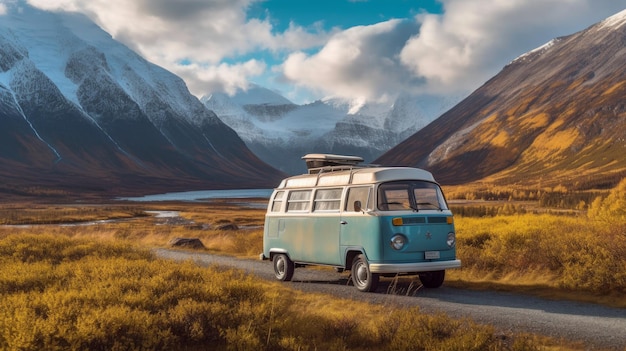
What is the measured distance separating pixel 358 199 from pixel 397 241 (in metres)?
1.60

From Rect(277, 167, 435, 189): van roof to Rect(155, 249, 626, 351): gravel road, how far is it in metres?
2.83

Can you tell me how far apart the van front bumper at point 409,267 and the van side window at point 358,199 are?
153 centimetres

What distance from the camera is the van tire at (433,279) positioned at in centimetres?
1476

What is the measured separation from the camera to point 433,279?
14.8m

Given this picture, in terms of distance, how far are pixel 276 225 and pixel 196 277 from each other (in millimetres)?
5620

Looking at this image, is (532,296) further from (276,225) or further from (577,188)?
(577,188)

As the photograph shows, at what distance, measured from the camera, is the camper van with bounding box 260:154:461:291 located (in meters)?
13.3

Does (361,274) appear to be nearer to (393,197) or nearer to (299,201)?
(393,197)

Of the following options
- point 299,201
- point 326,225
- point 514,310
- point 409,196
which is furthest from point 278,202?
point 514,310

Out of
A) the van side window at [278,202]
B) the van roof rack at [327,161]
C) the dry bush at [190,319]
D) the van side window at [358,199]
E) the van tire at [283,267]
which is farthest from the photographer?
the van side window at [278,202]

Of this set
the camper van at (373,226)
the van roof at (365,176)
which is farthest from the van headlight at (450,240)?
the van roof at (365,176)

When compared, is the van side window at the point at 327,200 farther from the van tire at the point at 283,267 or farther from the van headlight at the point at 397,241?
the van headlight at the point at 397,241

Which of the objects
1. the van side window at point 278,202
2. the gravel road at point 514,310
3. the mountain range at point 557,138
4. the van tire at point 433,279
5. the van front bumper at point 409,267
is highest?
the mountain range at point 557,138

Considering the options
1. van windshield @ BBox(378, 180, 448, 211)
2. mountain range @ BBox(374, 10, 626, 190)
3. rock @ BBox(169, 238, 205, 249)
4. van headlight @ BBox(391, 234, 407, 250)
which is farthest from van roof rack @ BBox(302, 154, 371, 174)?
mountain range @ BBox(374, 10, 626, 190)
